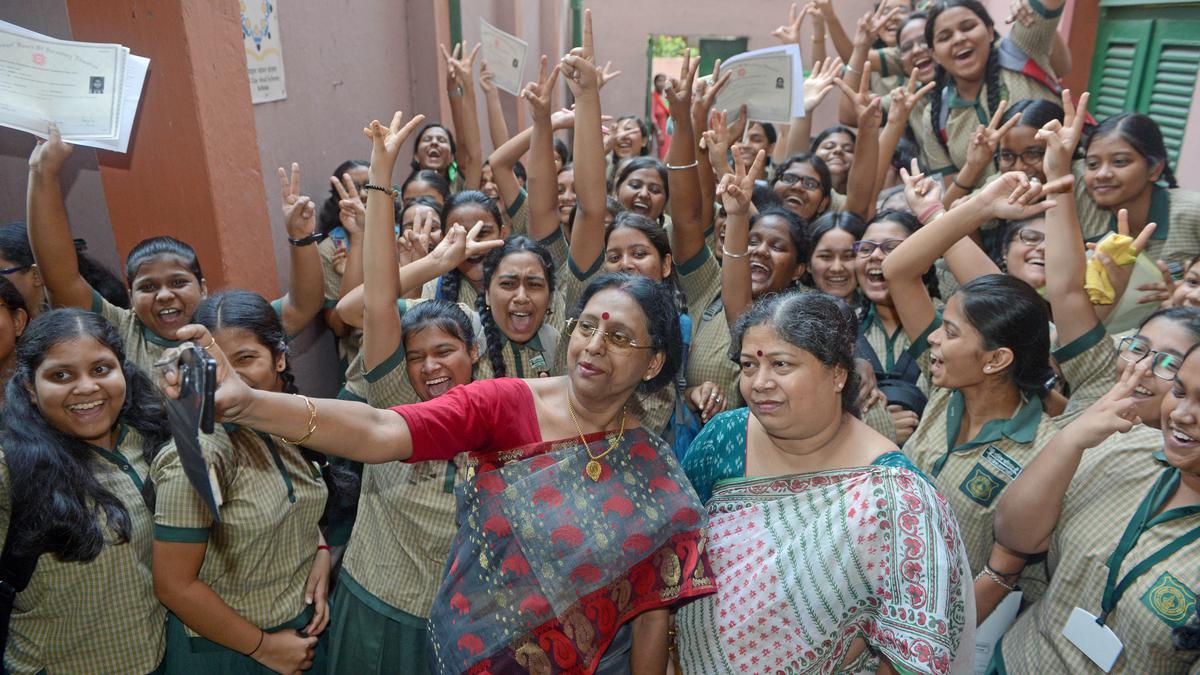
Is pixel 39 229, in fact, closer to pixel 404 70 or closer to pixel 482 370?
pixel 482 370

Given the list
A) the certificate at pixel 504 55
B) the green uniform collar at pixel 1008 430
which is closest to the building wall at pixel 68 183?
the certificate at pixel 504 55

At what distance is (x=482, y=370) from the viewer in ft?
8.73

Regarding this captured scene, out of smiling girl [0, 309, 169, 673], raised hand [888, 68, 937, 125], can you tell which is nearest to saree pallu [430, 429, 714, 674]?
smiling girl [0, 309, 169, 673]

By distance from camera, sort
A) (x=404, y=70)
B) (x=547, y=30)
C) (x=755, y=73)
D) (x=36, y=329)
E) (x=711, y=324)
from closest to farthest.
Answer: (x=36, y=329) → (x=711, y=324) → (x=755, y=73) → (x=404, y=70) → (x=547, y=30)

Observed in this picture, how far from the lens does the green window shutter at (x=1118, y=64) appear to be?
482 centimetres

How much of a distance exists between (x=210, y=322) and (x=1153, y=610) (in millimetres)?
2427

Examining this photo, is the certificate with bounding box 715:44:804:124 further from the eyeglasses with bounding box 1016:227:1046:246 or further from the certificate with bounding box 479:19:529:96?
the certificate with bounding box 479:19:529:96

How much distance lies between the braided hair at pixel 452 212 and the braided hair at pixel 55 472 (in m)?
1.30

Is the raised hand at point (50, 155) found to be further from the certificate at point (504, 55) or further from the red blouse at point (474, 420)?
the certificate at point (504, 55)

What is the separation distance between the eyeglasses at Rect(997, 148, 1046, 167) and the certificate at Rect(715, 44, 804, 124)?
0.92 m

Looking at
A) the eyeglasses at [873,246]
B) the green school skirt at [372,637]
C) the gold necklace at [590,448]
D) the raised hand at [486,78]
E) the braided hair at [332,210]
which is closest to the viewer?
the gold necklace at [590,448]

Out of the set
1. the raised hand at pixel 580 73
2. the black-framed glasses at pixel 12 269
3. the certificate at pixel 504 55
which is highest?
the certificate at pixel 504 55

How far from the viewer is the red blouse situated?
164 cm

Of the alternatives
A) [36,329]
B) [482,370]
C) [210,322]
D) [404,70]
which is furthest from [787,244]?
[404,70]
